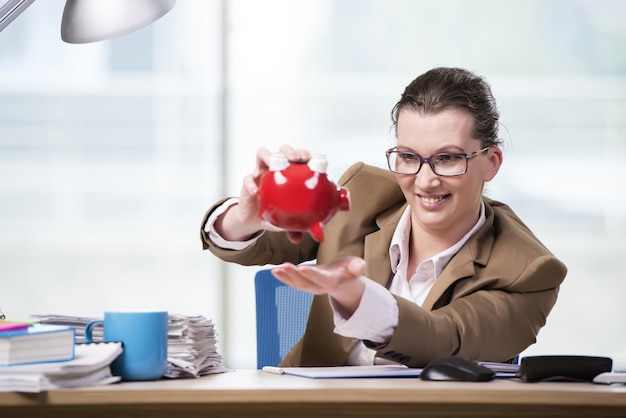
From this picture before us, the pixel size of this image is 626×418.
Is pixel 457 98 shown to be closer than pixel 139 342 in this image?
No

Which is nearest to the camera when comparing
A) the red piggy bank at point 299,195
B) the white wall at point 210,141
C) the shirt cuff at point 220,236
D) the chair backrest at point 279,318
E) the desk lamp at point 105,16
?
the red piggy bank at point 299,195

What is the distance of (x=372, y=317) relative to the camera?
1.33 metres

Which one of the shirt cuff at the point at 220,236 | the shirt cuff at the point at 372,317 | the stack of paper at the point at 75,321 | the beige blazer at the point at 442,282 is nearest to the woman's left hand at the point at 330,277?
the shirt cuff at the point at 372,317

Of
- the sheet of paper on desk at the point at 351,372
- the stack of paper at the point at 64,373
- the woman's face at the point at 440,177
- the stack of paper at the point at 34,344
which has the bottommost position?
the sheet of paper on desk at the point at 351,372

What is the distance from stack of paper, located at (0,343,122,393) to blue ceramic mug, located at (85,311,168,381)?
2cm

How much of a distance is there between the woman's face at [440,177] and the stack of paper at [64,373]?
827mm

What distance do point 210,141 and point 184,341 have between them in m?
3.41

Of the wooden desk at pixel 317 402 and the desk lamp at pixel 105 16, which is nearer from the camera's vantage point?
the wooden desk at pixel 317 402

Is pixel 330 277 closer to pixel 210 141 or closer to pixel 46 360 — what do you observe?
pixel 46 360

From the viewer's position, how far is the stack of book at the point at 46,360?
1.09 metres

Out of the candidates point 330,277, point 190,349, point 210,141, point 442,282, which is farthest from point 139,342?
point 210,141

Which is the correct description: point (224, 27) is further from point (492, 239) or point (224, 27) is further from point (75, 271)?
point (492, 239)

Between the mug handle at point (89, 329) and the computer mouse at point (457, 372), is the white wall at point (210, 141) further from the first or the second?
the computer mouse at point (457, 372)

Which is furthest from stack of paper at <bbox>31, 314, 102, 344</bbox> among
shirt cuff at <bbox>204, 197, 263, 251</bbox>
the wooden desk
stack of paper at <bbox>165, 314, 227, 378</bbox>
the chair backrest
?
the chair backrest
